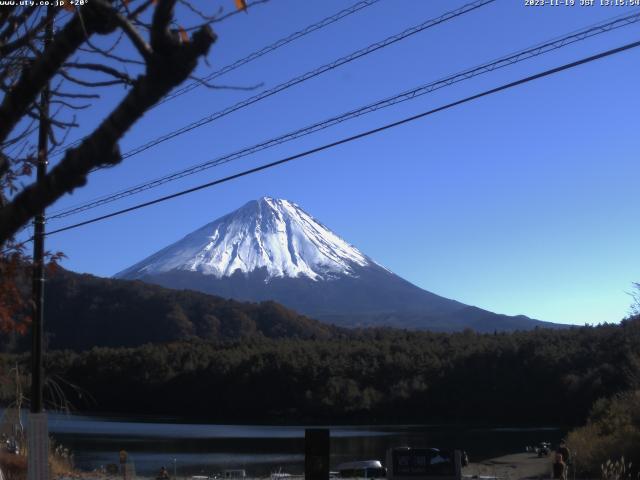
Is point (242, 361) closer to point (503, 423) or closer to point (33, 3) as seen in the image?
point (503, 423)

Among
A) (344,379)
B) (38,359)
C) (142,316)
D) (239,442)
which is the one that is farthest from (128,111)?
(142,316)

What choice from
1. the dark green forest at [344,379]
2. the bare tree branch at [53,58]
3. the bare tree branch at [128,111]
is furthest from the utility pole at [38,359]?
the dark green forest at [344,379]

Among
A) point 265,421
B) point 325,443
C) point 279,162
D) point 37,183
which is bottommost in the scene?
point 265,421

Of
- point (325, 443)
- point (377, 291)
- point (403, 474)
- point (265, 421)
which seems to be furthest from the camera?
point (377, 291)

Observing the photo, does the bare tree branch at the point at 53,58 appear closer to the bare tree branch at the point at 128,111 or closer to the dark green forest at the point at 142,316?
the bare tree branch at the point at 128,111

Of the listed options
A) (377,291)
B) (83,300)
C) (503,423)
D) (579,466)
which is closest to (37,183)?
(579,466)

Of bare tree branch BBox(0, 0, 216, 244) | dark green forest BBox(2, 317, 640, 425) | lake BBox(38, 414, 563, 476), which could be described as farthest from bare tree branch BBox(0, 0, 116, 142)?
dark green forest BBox(2, 317, 640, 425)
